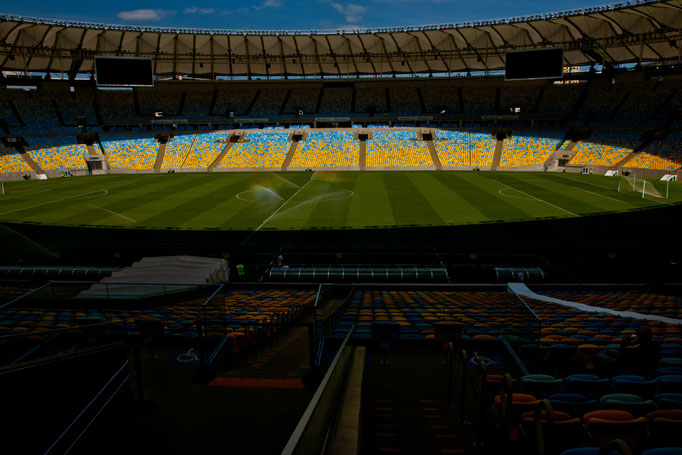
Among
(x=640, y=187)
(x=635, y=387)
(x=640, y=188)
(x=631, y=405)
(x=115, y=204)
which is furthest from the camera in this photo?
(x=640, y=187)

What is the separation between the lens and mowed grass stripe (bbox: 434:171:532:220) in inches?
1198

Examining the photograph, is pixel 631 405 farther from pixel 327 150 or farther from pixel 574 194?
pixel 327 150

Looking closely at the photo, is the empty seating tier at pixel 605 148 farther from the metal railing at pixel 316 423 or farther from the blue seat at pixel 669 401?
the metal railing at pixel 316 423

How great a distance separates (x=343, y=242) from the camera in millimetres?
25094

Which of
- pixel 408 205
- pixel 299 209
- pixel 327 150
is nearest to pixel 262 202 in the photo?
pixel 299 209

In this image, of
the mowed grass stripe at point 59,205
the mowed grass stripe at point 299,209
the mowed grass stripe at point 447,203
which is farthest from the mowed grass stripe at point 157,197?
the mowed grass stripe at point 447,203

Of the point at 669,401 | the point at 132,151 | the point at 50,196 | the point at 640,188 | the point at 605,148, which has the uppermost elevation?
the point at 605,148

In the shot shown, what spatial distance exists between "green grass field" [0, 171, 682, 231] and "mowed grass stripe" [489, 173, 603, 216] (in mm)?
72

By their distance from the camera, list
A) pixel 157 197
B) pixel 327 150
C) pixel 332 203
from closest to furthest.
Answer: pixel 332 203 → pixel 157 197 → pixel 327 150

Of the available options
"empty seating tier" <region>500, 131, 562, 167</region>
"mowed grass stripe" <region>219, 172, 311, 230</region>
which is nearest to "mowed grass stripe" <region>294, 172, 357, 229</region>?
"mowed grass stripe" <region>219, 172, 311, 230</region>

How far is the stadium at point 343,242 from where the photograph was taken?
483 centimetres

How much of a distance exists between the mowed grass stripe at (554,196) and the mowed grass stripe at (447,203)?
590cm

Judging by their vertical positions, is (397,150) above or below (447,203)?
above

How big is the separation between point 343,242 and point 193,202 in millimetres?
16865
